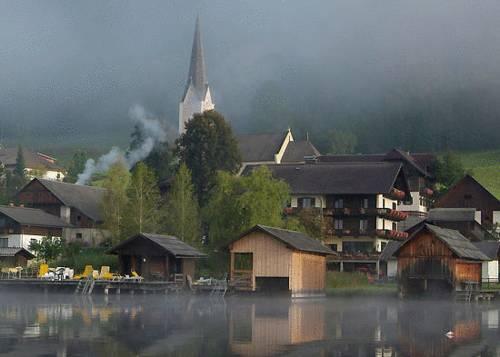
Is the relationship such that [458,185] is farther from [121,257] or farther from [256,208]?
[121,257]

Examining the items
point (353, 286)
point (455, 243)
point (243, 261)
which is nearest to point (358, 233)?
point (353, 286)

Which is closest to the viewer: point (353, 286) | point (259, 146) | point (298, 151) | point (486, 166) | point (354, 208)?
point (353, 286)

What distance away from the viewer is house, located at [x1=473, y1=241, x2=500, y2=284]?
84.2m

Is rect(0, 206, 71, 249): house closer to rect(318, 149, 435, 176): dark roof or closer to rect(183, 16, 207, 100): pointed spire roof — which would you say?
rect(318, 149, 435, 176): dark roof

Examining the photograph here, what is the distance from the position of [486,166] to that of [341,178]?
83.2m

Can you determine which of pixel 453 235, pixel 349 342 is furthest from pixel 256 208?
pixel 349 342

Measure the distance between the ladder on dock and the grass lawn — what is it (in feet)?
65.9

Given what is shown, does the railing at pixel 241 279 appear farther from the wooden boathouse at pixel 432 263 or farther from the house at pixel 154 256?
the wooden boathouse at pixel 432 263

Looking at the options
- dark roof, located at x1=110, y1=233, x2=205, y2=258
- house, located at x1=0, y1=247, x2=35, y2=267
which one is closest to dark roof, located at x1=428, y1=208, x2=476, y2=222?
dark roof, located at x1=110, y1=233, x2=205, y2=258

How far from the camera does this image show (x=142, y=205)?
91938mm

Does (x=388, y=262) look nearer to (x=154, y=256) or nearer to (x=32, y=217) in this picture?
(x=154, y=256)

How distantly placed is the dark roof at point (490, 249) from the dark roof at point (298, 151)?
2422 inches

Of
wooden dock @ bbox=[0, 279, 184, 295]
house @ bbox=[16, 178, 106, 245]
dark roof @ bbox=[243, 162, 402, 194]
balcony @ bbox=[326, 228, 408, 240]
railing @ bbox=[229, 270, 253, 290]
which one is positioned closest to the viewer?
wooden dock @ bbox=[0, 279, 184, 295]

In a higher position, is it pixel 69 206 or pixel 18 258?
pixel 69 206
